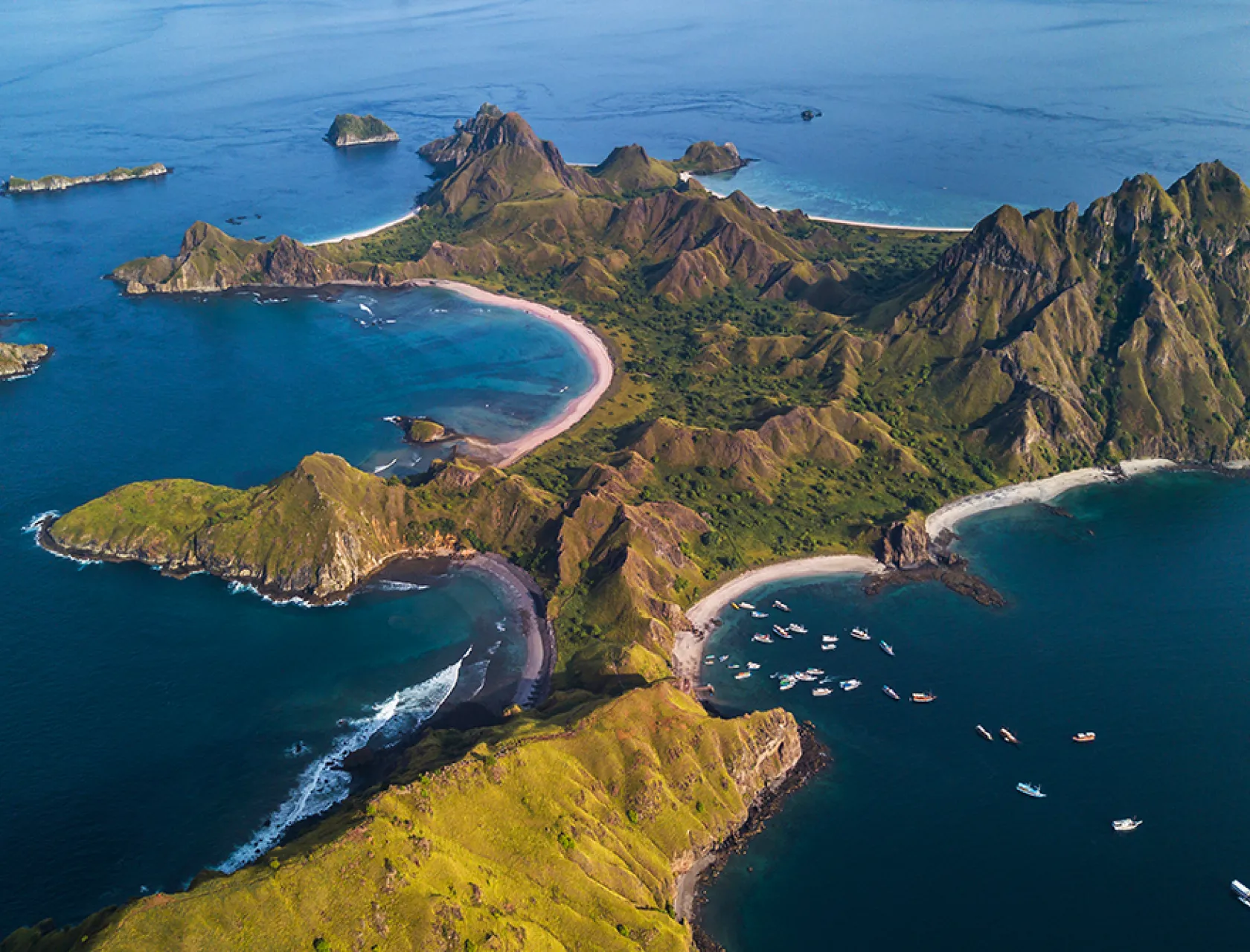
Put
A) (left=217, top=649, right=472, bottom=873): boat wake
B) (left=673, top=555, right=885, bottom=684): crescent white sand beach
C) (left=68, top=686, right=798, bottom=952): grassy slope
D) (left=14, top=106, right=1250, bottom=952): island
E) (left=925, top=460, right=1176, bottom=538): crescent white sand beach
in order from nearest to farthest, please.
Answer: (left=68, top=686, right=798, bottom=952): grassy slope, (left=14, top=106, right=1250, bottom=952): island, (left=217, top=649, right=472, bottom=873): boat wake, (left=673, top=555, right=885, bottom=684): crescent white sand beach, (left=925, top=460, right=1176, bottom=538): crescent white sand beach

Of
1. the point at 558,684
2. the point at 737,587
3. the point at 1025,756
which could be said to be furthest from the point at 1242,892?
the point at 558,684

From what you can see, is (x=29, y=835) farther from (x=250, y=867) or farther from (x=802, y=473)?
(x=802, y=473)

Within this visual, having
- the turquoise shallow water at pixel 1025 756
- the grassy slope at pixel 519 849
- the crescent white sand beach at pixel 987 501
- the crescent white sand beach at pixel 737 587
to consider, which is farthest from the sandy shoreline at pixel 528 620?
the crescent white sand beach at pixel 987 501

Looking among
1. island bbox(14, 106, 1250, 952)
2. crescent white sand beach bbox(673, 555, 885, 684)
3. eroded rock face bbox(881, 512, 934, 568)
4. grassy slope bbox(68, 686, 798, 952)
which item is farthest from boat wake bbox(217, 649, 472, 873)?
eroded rock face bbox(881, 512, 934, 568)

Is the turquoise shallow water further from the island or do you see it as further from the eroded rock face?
the eroded rock face

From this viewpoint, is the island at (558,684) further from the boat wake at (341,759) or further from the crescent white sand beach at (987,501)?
the boat wake at (341,759)

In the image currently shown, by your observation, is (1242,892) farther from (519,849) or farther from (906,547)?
(519,849)

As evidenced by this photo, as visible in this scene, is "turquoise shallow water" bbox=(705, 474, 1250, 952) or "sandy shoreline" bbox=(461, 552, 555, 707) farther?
"sandy shoreline" bbox=(461, 552, 555, 707)
